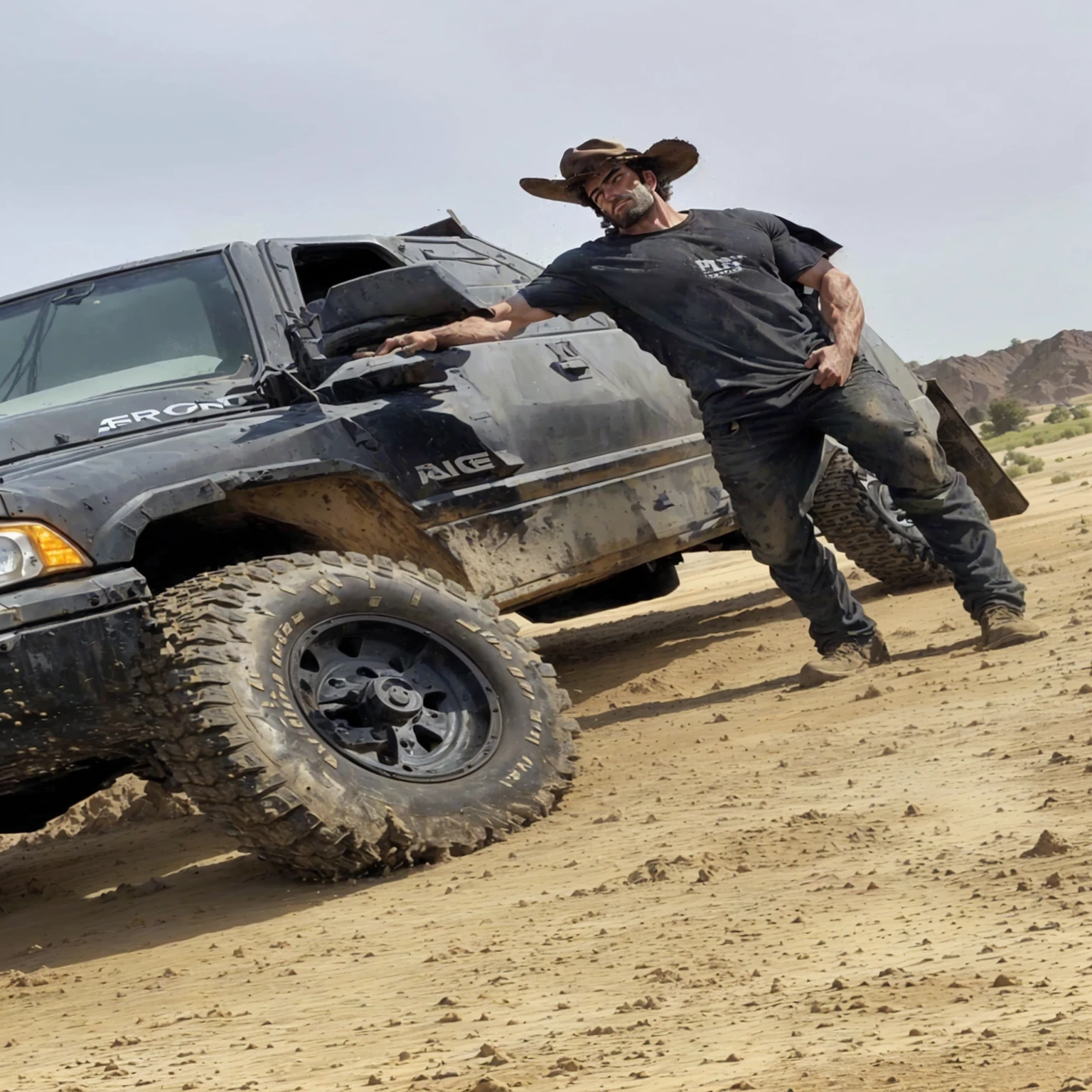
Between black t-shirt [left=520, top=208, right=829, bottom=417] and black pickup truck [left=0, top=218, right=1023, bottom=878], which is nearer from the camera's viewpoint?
black pickup truck [left=0, top=218, right=1023, bottom=878]

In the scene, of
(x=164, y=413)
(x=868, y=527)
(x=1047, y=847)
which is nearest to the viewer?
(x=1047, y=847)

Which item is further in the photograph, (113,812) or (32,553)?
(113,812)

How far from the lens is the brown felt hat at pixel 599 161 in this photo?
5.40m

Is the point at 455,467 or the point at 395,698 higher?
the point at 455,467

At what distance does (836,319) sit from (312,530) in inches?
75.6

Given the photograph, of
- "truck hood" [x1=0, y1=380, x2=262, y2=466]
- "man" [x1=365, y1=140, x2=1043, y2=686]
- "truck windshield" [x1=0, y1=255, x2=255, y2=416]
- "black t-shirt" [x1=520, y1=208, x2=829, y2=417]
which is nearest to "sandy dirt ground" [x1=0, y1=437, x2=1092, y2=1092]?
"man" [x1=365, y1=140, x2=1043, y2=686]

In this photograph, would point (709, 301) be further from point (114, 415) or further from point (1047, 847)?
point (1047, 847)

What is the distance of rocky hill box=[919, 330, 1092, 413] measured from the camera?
5888 cm

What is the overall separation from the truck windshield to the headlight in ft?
3.88

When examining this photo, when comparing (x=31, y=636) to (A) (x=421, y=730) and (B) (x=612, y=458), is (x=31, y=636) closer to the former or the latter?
(A) (x=421, y=730)

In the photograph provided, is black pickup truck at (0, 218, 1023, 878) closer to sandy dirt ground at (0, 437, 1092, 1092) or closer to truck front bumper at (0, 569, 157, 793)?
truck front bumper at (0, 569, 157, 793)

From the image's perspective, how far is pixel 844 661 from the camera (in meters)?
5.74

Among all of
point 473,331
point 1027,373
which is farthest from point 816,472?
point 1027,373

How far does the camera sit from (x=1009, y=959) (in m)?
2.52
